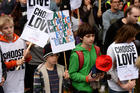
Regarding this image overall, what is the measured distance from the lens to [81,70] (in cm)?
384

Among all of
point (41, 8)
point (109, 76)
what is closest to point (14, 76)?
point (41, 8)

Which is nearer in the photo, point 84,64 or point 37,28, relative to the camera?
point 84,64

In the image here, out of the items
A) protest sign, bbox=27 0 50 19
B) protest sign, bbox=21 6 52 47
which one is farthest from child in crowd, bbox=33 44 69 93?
protest sign, bbox=27 0 50 19

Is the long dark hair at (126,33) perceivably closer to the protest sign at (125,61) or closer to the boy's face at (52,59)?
the protest sign at (125,61)

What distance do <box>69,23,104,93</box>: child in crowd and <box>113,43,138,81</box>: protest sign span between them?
1.44ft

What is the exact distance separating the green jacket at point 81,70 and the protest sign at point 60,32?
0.18 m

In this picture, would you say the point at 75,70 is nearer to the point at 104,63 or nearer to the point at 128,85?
the point at 104,63

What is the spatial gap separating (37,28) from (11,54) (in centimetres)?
59

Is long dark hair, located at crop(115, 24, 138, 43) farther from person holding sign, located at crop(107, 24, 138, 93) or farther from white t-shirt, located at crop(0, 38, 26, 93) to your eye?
white t-shirt, located at crop(0, 38, 26, 93)

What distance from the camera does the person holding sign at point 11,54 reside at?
375cm

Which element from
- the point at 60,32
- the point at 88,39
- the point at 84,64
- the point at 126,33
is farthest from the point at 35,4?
the point at 126,33

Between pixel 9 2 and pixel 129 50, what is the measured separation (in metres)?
2.94

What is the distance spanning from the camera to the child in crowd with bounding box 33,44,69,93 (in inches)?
139

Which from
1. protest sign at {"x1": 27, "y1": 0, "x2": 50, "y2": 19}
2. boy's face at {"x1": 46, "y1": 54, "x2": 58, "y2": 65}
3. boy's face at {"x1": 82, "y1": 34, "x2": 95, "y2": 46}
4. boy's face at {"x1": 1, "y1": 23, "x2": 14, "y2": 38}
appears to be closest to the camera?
boy's face at {"x1": 46, "y1": 54, "x2": 58, "y2": 65}
